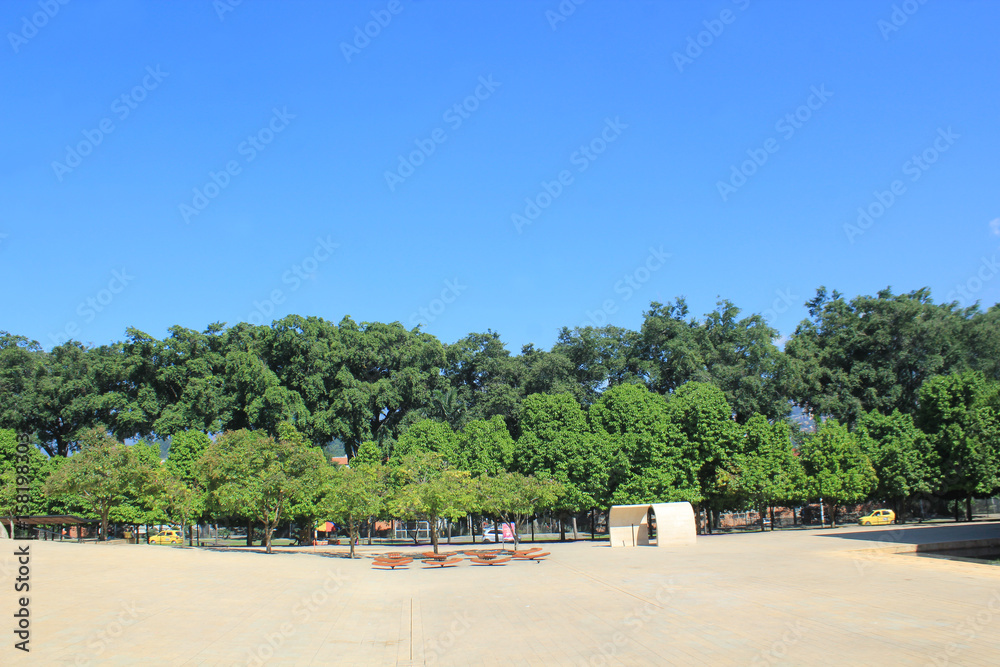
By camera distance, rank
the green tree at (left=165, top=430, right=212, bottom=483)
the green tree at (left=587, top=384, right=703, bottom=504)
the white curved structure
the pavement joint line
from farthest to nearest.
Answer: the green tree at (left=165, top=430, right=212, bottom=483) < the green tree at (left=587, top=384, right=703, bottom=504) < the white curved structure < the pavement joint line

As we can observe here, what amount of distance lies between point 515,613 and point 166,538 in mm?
43523

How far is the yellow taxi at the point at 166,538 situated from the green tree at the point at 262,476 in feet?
48.7

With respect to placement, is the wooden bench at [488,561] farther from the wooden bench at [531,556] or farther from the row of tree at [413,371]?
the row of tree at [413,371]

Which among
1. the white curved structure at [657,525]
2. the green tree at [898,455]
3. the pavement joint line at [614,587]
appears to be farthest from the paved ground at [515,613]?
the green tree at [898,455]

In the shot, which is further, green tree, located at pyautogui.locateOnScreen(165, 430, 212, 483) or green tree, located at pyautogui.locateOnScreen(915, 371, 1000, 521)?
green tree, located at pyautogui.locateOnScreen(165, 430, 212, 483)

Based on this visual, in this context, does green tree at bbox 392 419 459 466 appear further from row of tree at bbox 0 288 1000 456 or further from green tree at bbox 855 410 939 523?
green tree at bbox 855 410 939 523

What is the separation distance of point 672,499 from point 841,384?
23.2 m

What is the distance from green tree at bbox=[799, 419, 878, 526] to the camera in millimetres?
48219

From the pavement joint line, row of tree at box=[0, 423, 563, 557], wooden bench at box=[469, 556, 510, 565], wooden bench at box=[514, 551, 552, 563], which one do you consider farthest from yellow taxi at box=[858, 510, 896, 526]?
the pavement joint line

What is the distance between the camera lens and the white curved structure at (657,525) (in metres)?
36.1

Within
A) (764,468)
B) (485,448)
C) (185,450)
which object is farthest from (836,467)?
(185,450)

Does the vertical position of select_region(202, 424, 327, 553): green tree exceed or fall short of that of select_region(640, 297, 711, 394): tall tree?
it falls short

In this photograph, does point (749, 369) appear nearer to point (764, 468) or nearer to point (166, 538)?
point (764, 468)

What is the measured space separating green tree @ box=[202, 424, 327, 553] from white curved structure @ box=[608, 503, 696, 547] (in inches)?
634
